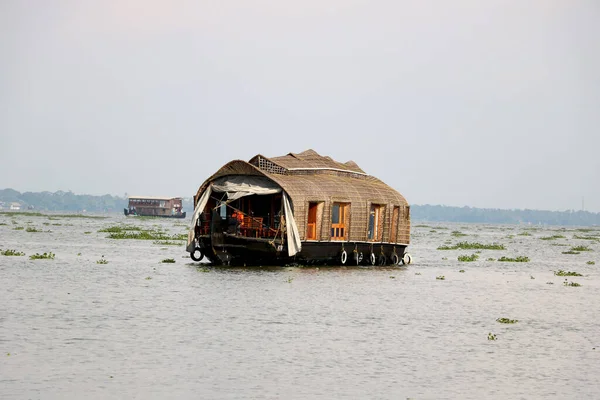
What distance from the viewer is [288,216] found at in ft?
145

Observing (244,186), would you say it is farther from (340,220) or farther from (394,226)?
(394,226)

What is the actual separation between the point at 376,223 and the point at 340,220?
4.12m

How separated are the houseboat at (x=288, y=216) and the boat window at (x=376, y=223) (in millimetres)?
60

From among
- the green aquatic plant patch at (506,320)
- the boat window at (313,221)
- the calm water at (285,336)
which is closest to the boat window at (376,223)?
the boat window at (313,221)

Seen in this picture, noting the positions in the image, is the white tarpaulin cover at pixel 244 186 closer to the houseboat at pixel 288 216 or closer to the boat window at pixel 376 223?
the houseboat at pixel 288 216

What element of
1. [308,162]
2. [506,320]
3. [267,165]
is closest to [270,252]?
[267,165]

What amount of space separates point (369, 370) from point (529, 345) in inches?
262

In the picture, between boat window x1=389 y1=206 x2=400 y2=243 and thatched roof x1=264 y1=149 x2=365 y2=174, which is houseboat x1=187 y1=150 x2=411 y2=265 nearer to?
thatched roof x1=264 y1=149 x2=365 y2=174

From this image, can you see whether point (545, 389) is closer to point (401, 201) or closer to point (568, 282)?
point (568, 282)

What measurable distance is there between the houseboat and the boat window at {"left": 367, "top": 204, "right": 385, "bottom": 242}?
0.06 m

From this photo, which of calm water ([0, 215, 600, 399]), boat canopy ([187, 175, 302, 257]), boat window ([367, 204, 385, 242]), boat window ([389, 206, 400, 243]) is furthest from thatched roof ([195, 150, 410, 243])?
calm water ([0, 215, 600, 399])

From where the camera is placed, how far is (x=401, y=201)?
56.3 meters

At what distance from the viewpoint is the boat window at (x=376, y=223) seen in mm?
52438

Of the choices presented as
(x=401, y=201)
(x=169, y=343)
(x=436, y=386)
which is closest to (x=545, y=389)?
(x=436, y=386)
